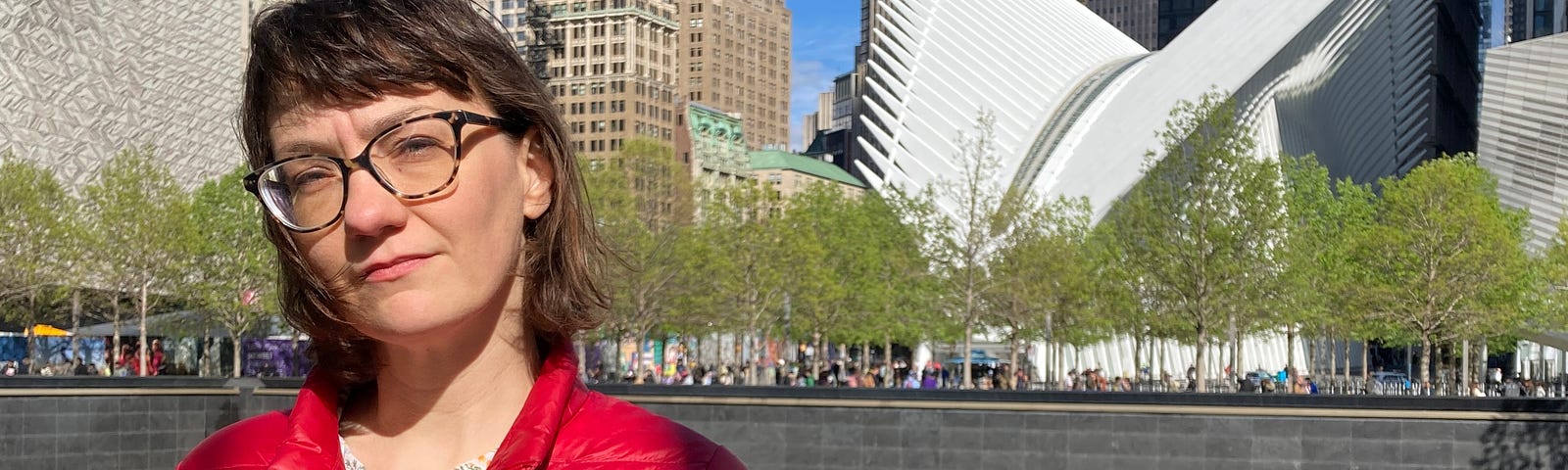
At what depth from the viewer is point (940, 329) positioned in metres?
48.8

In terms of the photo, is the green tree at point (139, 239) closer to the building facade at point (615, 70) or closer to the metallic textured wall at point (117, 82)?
the metallic textured wall at point (117, 82)

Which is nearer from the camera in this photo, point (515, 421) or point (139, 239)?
point (515, 421)

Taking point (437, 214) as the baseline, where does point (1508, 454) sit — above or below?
below

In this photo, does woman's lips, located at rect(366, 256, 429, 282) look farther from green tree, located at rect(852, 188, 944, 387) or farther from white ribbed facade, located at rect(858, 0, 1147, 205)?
white ribbed facade, located at rect(858, 0, 1147, 205)

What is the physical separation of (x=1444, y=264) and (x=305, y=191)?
42.2m

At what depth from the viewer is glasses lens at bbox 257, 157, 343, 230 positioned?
1747mm

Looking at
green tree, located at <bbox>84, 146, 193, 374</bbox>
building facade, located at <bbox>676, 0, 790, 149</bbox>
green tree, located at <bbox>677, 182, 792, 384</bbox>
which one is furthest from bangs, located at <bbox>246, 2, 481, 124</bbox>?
building facade, located at <bbox>676, 0, 790, 149</bbox>

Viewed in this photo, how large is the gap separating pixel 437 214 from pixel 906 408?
12923 mm

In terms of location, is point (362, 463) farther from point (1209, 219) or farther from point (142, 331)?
point (142, 331)

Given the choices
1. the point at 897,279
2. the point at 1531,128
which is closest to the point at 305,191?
the point at 897,279

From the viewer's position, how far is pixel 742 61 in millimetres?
185250

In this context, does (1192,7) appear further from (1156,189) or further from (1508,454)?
(1508,454)

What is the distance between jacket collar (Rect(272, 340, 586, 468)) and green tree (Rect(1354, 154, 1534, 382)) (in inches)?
1574

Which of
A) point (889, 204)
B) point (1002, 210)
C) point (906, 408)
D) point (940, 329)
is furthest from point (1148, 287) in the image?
point (906, 408)
